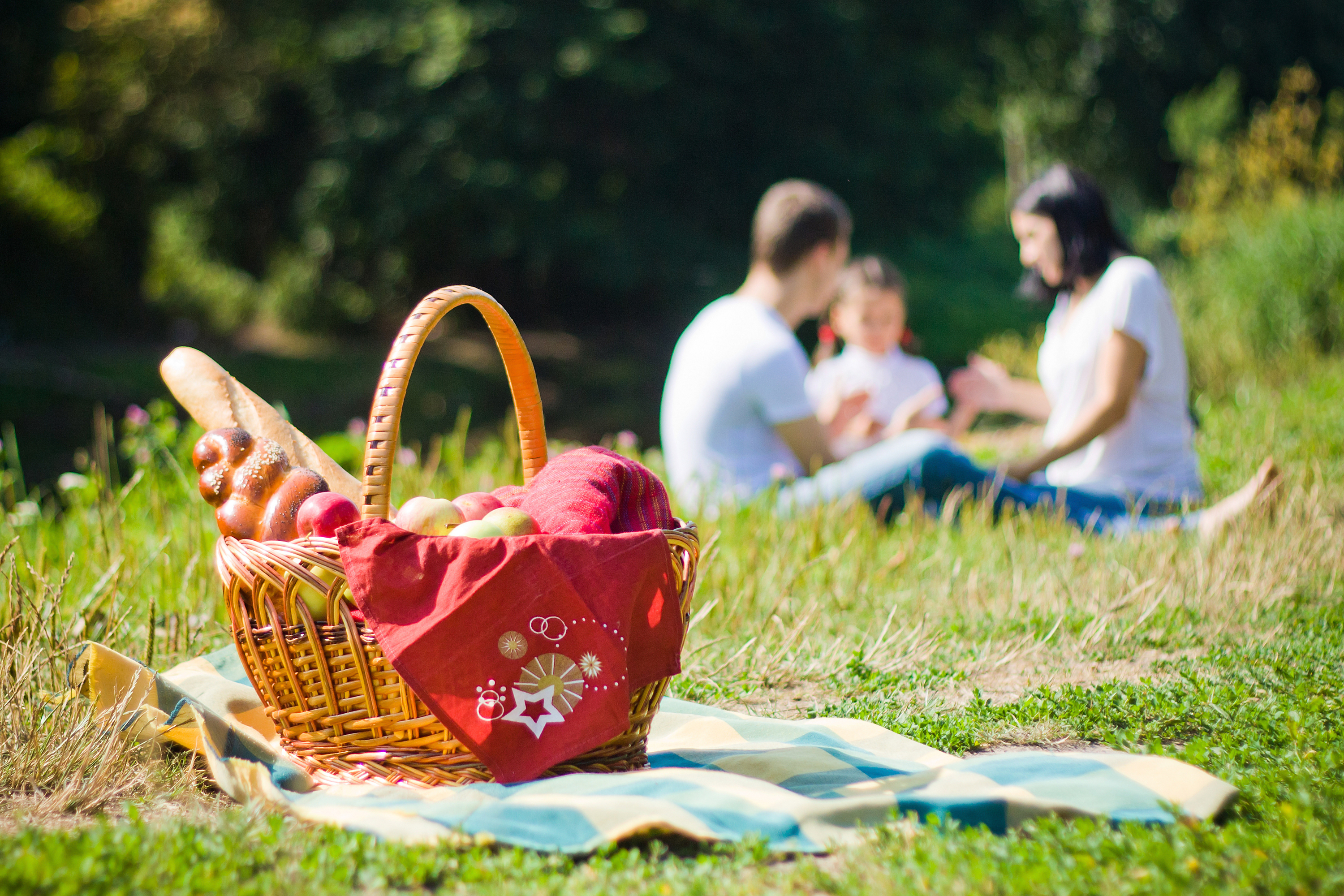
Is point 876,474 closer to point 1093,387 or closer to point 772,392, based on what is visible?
point 772,392

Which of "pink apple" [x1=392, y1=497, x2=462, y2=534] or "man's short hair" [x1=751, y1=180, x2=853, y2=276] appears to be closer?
"pink apple" [x1=392, y1=497, x2=462, y2=534]

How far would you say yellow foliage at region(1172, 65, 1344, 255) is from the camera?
9086mm

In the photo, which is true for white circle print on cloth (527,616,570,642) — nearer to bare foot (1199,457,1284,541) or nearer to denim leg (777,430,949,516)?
denim leg (777,430,949,516)

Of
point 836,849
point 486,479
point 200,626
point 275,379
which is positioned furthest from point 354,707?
point 275,379

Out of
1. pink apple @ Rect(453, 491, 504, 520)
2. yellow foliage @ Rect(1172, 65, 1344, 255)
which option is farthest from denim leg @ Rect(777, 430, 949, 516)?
yellow foliage @ Rect(1172, 65, 1344, 255)

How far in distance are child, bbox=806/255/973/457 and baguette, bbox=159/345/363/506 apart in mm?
3227

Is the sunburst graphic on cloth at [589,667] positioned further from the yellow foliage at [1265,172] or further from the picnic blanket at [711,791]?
the yellow foliage at [1265,172]

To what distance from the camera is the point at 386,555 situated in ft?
5.99

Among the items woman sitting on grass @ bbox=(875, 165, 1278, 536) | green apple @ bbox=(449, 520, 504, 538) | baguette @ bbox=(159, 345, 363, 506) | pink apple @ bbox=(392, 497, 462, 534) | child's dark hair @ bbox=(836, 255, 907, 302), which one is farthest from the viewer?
child's dark hair @ bbox=(836, 255, 907, 302)

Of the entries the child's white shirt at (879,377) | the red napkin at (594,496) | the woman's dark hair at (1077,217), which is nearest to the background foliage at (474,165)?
the child's white shirt at (879,377)

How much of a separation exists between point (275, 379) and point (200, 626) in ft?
39.0

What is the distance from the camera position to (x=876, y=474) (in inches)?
165

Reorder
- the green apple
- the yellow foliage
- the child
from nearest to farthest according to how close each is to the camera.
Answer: the green apple, the child, the yellow foliage

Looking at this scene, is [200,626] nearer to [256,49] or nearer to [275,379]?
[275,379]
